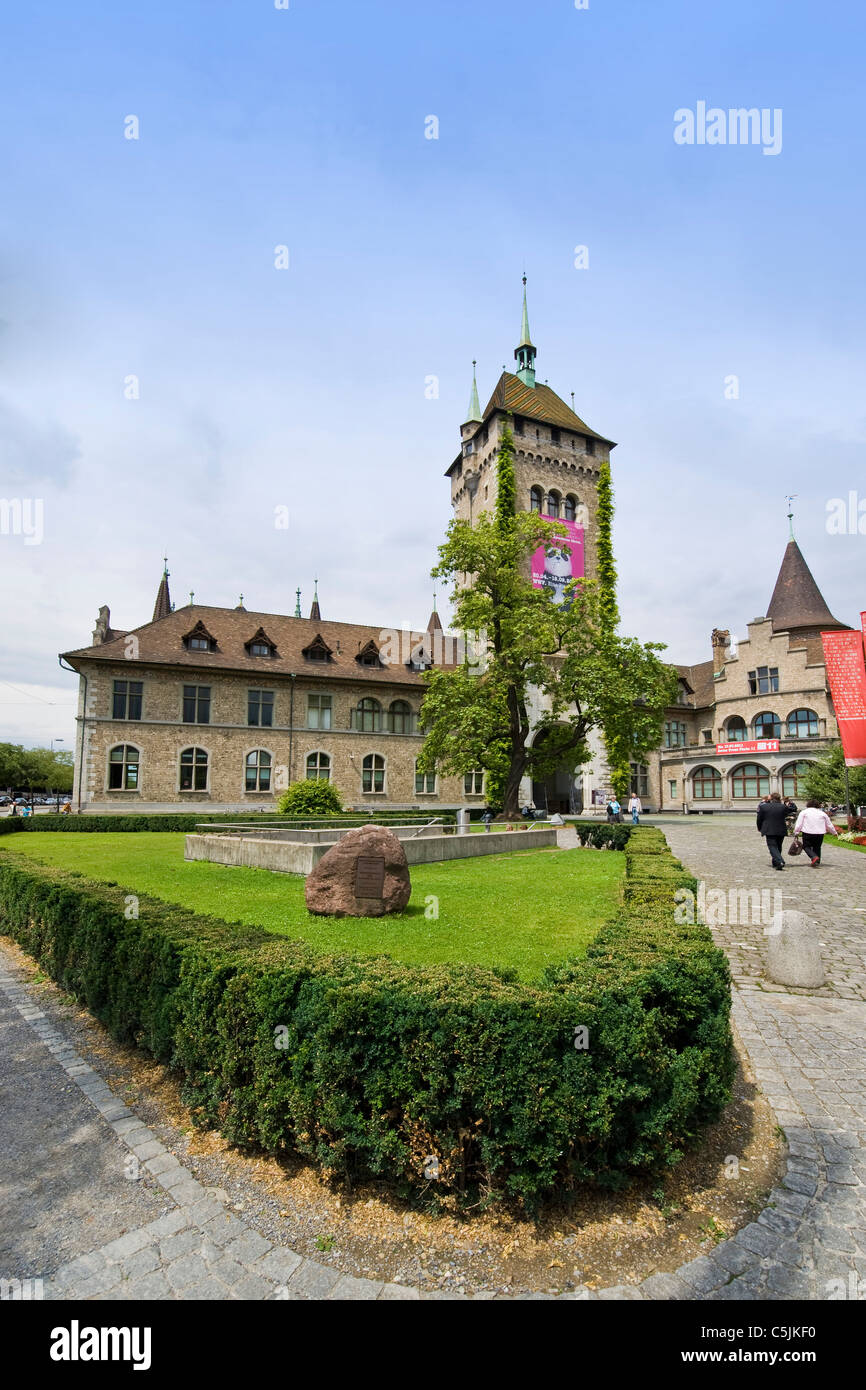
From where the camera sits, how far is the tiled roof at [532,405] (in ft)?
155

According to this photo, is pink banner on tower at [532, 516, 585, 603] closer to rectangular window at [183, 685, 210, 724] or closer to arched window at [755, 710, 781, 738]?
arched window at [755, 710, 781, 738]

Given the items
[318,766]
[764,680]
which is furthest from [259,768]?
[764,680]

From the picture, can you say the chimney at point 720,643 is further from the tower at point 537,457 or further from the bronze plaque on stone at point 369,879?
the bronze plaque on stone at point 369,879

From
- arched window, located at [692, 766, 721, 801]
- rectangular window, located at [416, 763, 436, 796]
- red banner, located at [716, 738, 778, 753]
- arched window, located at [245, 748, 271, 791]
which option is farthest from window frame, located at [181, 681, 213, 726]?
arched window, located at [692, 766, 721, 801]

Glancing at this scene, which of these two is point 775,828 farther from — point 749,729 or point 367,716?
point 749,729

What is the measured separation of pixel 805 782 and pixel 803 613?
1940 centimetres

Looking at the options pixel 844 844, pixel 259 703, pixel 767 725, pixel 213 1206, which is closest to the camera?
pixel 213 1206

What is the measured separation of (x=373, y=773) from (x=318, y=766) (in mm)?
3501

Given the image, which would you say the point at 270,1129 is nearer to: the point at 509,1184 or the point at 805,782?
the point at 509,1184

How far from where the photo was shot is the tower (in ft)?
151

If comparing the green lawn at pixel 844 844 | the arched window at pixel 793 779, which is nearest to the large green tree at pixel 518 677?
the green lawn at pixel 844 844

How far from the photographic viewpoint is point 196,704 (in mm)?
35875

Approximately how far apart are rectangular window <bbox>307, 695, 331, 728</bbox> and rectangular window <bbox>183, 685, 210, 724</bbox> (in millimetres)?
5727
